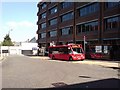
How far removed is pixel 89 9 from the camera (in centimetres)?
5166

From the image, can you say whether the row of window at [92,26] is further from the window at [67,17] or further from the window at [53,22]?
the window at [53,22]

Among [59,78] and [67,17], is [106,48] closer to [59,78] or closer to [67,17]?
[67,17]

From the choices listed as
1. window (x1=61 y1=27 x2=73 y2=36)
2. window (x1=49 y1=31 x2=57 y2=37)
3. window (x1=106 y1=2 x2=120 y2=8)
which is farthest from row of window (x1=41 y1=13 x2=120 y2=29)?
window (x1=49 y1=31 x2=57 y2=37)

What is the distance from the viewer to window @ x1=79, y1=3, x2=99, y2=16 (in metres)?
48.8

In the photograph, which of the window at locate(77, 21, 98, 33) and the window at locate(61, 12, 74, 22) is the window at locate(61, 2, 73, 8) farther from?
the window at locate(77, 21, 98, 33)

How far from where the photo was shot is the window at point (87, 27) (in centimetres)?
4866

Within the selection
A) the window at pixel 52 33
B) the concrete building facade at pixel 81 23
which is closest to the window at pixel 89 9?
the concrete building facade at pixel 81 23

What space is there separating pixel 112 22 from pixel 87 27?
30.8 ft

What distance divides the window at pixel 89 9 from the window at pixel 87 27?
223 cm

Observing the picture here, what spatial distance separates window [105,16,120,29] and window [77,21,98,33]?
3.59 metres

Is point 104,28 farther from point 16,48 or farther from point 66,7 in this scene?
point 16,48

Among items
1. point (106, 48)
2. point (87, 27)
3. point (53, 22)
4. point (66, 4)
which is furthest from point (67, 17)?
point (106, 48)

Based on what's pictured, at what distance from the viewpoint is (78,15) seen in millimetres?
Answer: 56750

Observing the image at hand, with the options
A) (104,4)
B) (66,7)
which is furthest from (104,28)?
(66,7)
